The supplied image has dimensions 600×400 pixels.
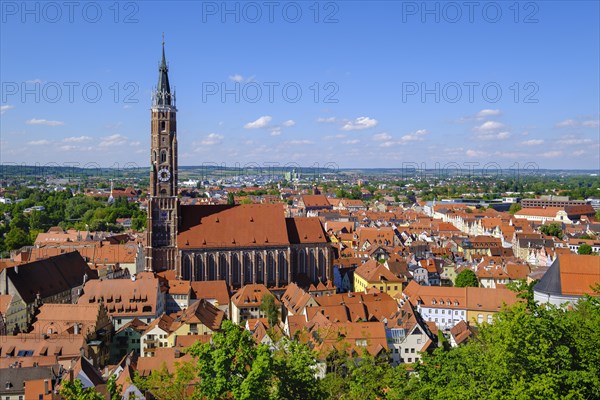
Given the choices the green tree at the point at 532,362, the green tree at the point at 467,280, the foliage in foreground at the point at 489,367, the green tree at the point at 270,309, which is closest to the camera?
the green tree at the point at 532,362

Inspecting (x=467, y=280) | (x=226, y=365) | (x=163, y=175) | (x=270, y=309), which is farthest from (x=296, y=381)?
(x=467, y=280)

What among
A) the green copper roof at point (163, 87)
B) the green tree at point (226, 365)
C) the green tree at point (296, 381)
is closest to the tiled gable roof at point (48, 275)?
the green copper roof at point (163, 87)

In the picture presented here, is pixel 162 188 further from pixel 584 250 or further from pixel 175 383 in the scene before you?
pixel 584 250

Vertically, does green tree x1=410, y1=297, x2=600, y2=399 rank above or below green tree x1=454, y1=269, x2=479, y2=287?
above

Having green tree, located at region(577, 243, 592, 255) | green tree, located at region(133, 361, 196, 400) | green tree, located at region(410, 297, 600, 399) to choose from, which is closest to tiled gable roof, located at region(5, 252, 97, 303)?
green tree, located at region(133, 361, 196, 400)

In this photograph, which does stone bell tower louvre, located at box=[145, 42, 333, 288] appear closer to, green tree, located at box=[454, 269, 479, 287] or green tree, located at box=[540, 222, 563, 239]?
green tree, located at box=[454, 269, 479, 287]

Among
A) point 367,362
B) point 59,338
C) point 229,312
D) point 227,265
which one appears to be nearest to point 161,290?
point 229,312

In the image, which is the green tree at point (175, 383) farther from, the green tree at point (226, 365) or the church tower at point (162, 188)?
the church tower at point (162, 188)
